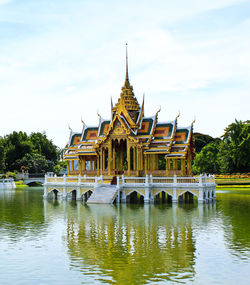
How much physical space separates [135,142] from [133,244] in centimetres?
2106

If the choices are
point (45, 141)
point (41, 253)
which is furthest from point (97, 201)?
point (45, 141)

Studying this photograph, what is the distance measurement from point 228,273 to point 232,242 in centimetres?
503

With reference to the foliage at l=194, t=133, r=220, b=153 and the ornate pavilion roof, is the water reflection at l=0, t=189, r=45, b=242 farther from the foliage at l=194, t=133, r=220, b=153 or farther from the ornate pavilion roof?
the foliage at l=194, t=133, r=220, b=153

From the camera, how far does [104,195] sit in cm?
3672

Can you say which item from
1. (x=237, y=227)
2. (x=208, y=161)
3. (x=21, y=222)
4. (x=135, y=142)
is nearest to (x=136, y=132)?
(x=135, y=142)

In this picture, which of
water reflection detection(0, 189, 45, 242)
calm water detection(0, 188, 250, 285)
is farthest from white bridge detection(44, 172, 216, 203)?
calm water detection(0, 188, 250, 285)

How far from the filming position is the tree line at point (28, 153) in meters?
85.9

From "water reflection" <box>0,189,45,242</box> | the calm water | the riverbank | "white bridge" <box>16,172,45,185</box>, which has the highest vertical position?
"white bridge" <box>16,172,45,185</box>

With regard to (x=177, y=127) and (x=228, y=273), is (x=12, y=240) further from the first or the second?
(x=177, y=127)

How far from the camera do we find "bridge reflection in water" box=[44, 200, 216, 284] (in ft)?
48.9

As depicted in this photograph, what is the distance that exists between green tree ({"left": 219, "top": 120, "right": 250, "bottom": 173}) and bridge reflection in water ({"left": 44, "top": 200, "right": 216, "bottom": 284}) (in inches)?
1579

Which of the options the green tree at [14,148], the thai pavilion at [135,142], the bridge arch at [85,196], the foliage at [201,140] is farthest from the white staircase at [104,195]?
the foliage at [201,140]

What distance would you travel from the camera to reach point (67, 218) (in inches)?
1101

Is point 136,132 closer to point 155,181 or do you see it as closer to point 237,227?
point 155,181
